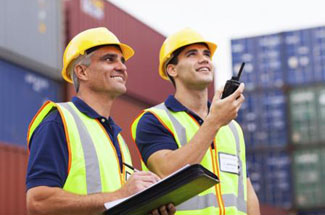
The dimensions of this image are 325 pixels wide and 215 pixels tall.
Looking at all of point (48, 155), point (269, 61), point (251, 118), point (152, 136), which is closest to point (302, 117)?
point (251, 118)

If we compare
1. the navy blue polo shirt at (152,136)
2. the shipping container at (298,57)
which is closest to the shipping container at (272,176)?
the shipping container at (298,57)

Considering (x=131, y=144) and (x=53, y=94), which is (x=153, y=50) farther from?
(x=53, y=94)

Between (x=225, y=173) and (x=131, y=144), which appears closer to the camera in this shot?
(x=225, y=173)

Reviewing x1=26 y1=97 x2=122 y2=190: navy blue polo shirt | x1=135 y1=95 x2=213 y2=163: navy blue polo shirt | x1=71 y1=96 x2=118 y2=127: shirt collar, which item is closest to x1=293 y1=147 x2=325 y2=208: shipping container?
x1=135 y1=95 x2=213 y2=163: navy blue polo shirt

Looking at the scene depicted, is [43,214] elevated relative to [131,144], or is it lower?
lower

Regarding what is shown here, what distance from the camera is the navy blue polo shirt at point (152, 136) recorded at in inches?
149

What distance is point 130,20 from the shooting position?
21672mm

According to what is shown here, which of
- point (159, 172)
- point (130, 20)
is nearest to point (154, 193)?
point (159, 172)

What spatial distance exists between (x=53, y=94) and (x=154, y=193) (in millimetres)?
15447

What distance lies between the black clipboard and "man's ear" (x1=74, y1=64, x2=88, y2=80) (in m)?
0.99

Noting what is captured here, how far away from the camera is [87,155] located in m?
3.26

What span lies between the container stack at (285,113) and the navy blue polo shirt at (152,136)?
24006 millimetres

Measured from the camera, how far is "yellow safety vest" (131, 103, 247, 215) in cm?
373

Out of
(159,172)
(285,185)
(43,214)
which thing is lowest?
(43,214)
